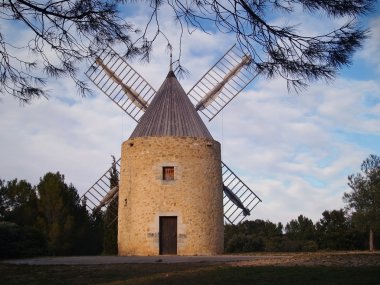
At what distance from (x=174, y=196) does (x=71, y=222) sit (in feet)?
27.0

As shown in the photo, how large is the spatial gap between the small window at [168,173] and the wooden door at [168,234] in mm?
1420

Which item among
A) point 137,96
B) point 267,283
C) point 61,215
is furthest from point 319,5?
point 61,215

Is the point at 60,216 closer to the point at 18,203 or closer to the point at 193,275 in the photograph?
the point at 18,203

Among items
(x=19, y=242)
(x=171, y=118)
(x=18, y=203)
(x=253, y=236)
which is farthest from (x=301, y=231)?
(x=19, y=242)

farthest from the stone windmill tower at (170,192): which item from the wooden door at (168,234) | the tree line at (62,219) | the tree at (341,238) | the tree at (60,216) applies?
the tree at (341,238)

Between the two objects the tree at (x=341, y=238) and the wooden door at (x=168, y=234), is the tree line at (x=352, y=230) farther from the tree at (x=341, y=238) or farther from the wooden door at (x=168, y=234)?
the wooden door at (x=168, y=234)

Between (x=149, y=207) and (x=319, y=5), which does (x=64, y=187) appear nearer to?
(x=149, y=207)

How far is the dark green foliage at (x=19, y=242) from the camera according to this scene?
715 inches

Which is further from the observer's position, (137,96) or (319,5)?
(137,96)

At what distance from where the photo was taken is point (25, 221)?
26000 millimetres

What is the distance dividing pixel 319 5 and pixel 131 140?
1438 cm

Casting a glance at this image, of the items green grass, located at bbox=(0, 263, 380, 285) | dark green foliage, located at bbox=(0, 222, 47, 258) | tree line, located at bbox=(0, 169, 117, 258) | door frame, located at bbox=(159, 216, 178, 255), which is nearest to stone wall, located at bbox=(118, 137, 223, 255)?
door frame, located at bbox=(159, 216, 178, 255)

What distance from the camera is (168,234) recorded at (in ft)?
64.6

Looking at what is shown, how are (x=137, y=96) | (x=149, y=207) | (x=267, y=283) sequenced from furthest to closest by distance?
(x=137, y=96)
(x=149, y=207)
(x=267, y=283)
